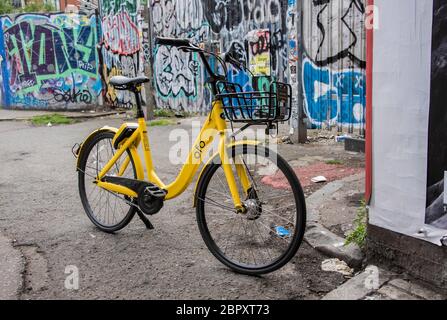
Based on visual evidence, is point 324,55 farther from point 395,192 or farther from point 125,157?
point 395,192

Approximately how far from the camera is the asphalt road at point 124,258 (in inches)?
121

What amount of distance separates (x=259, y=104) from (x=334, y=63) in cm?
466

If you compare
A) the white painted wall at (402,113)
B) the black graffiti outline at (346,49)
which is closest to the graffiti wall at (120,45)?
the black graffiti outline at (346,49)

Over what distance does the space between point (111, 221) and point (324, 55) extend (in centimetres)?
447

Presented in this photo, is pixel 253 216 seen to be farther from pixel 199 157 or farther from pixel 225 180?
pixel 199 157

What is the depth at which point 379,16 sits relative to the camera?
9.40 feet

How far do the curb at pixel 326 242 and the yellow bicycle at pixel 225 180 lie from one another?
0.60ft

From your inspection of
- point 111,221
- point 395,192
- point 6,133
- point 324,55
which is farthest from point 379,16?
point 6,133

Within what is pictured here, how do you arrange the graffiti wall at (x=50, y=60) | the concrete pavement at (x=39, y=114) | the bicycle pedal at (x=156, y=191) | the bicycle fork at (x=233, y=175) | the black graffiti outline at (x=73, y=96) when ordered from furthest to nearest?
the black graffiti outline at (x=73, y=96) → the graffiti wall at (x=50, y=60) → the concrete pavement at (x=39, y=114) → the bicycle pedal at (x=156, y=191) → the bicycle fork at (x=233, y=175)

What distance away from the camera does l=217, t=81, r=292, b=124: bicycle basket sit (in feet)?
9.53

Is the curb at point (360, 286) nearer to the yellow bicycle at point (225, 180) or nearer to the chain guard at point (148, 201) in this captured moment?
the yellow bicycle at point (225, 180)

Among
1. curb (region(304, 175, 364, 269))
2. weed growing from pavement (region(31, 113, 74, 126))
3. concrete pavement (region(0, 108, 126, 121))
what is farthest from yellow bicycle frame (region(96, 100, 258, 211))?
concrete pavement (region(0, 108, 126, 121))

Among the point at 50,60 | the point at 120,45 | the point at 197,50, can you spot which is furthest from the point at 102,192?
the point at 50,60

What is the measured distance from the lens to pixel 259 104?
3.02 m
